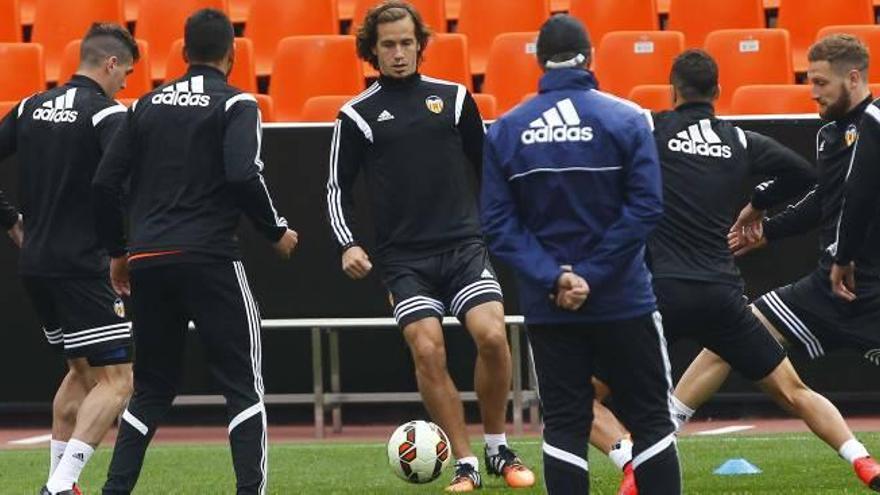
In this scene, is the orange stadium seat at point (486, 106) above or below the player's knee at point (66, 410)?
above

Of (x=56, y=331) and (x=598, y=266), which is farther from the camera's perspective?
(x=56, y=331)

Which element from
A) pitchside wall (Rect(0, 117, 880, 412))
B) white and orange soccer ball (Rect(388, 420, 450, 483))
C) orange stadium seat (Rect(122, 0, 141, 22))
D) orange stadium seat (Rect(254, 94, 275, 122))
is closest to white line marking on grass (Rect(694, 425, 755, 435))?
pitchside wall (Rect(0, 117, 880, 412))

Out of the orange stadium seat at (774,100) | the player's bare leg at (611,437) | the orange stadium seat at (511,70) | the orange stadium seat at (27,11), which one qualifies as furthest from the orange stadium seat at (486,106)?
the orange stadium seat at (27,11)

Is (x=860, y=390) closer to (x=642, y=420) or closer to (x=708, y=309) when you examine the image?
(x=708, y=309)

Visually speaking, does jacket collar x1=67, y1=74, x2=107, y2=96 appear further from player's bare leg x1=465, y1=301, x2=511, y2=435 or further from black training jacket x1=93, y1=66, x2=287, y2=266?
player's bare leg x1=465, y1=301, x2=511, y2=435

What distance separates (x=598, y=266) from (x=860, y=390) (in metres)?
5.83

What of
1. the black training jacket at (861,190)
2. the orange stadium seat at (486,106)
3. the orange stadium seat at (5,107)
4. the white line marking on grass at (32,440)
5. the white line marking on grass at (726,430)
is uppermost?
the orange stadium seat at (5,107)

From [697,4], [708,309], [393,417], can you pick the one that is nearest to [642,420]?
[708,309]

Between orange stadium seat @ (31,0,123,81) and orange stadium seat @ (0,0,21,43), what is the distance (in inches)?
11.0

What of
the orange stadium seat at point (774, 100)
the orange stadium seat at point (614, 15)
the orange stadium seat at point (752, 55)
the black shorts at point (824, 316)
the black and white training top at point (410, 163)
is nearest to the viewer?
the black shorts at point (824, 316)

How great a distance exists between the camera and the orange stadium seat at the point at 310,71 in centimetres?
1345

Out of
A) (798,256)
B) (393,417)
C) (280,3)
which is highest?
(280,3)

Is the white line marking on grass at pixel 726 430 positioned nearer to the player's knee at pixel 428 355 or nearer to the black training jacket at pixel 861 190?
the player's knee at pixel 428 355

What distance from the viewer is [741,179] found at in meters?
7.89
